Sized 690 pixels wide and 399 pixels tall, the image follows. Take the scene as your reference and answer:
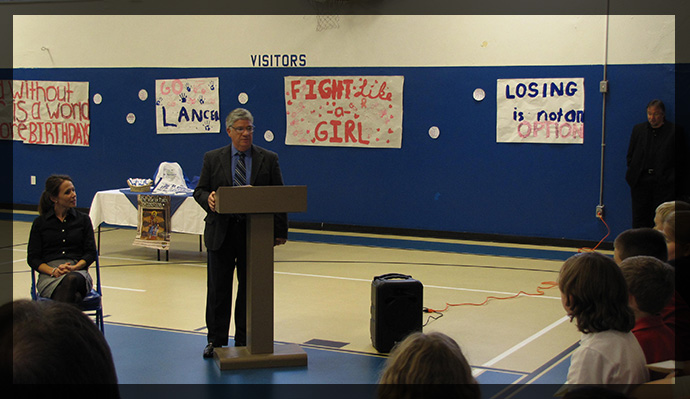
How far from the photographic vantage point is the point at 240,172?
17.7ft

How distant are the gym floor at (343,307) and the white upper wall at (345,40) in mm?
2531

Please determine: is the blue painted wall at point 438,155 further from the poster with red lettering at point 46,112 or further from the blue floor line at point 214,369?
the blue floor line at point 214,369

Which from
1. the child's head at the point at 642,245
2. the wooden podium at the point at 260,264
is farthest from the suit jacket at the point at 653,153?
the wooden podium at the point at 260,264

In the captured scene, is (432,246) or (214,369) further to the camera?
(432,246)

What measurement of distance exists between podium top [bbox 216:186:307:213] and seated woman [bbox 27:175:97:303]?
4.28ft

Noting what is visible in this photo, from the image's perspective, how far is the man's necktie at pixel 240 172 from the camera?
17.7 feet

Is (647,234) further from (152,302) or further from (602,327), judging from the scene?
(152,302)

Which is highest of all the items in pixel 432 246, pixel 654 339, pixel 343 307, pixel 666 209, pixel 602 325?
pixel 666 209

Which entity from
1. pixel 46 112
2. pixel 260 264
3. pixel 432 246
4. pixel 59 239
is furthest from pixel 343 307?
pixel 46 112

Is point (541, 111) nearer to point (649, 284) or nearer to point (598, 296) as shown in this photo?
point (649, 284)

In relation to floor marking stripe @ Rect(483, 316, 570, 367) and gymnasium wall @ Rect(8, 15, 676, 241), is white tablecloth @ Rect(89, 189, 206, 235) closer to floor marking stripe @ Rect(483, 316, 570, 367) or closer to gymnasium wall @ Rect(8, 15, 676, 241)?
gymnasium wall @ Rect(8, 15, 676, 241)

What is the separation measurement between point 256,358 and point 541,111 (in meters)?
6.05

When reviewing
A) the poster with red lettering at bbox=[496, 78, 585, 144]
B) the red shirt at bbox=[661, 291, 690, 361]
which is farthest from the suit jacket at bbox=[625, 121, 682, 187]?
the red shirt at bbox=[661, 291, 690, 361]

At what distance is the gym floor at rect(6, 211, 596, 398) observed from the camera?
498cm
